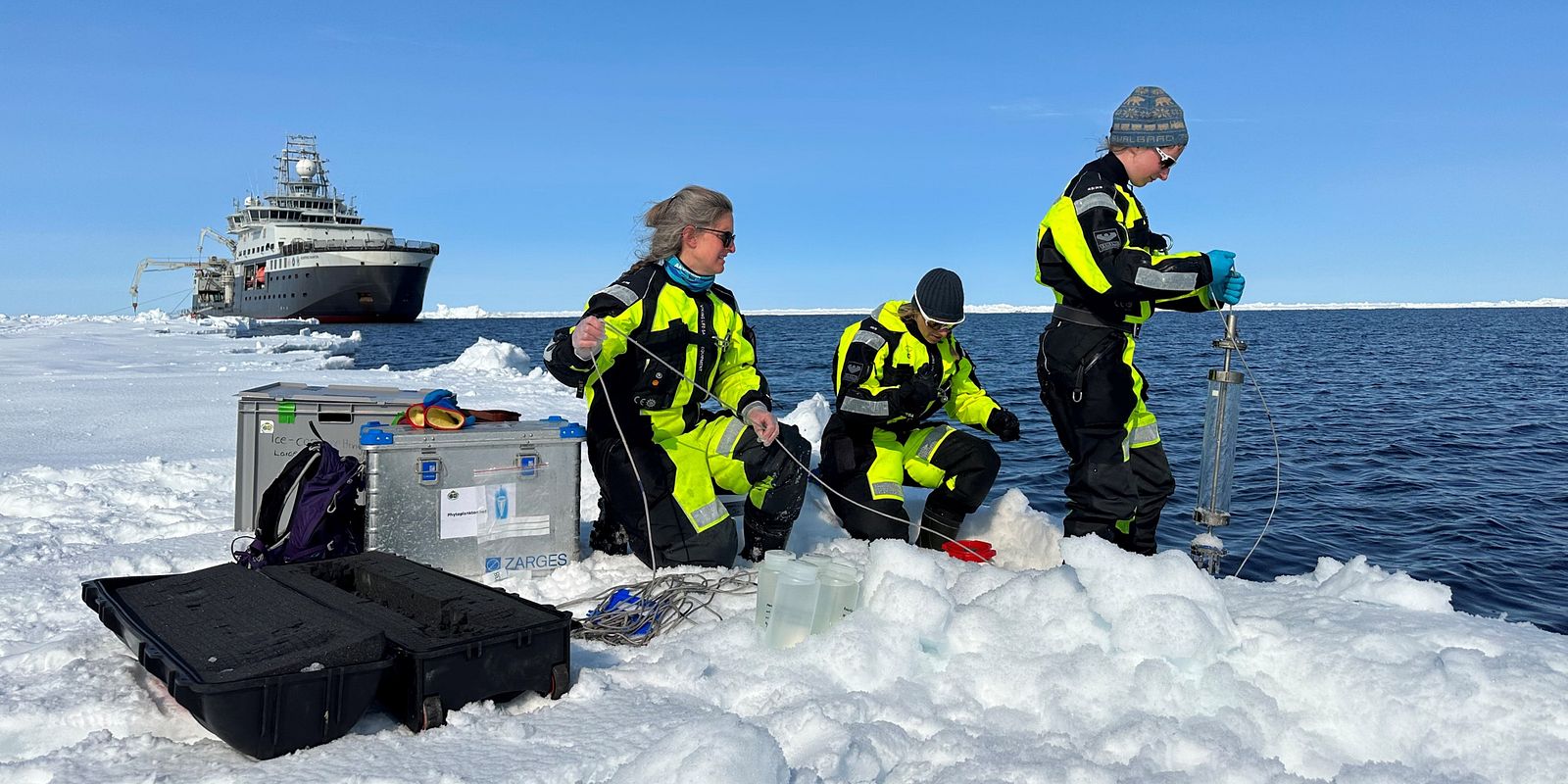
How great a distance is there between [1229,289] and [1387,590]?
1231 millimetres

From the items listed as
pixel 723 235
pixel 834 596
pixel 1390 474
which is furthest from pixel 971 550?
pixel 1390 474

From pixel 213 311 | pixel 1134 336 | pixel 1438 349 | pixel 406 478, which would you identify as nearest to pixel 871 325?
pixel 1134 336

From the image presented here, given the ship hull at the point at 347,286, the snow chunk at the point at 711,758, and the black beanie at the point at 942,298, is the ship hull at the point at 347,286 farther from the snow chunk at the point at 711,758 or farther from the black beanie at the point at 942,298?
the snow chunk at the point at 711,758

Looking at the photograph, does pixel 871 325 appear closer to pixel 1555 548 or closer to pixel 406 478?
pixel 406 478

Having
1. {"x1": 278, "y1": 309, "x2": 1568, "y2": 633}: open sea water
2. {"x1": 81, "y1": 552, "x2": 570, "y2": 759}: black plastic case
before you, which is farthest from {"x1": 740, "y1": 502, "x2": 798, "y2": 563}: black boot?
{"x1": 278, "y1": 309, "x2": 1568, "y2": 633}: open sea water

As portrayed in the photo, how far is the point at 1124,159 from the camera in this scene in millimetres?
4047

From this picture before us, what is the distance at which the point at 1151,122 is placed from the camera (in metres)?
3.96

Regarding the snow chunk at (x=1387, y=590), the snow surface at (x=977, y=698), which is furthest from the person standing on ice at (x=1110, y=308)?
the snow chunk at (x=1387, y=590)

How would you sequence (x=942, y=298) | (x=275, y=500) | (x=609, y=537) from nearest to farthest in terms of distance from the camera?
(x=275, y=500)
(x=609, y=537)
(x=942, y=298)

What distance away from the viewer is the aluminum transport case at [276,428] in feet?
15.4

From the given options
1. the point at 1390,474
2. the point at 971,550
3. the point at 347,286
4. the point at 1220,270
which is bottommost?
the point at 1390,474

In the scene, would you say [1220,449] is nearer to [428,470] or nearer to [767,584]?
[767,584]

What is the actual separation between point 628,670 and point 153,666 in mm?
1191

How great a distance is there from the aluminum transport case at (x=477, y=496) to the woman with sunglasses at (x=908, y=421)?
1370 millimetres
